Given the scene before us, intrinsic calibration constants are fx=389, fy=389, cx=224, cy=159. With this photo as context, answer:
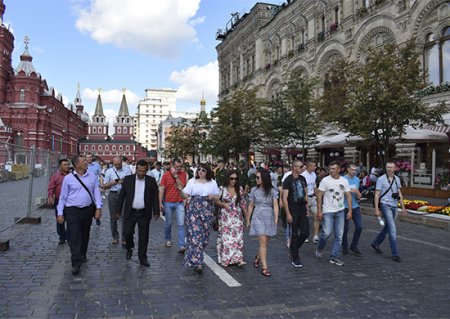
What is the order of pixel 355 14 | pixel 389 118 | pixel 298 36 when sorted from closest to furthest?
pixel 389 118 < pixel 355 14 < pixel 298 36

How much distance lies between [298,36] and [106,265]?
2968 centimetres

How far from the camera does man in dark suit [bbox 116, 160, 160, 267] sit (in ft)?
21.6

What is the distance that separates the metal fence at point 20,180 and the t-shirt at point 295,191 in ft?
18.5

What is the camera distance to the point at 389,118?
47.4 ft

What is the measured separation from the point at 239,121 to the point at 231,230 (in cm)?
2302

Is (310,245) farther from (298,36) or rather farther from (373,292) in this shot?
(298,36)

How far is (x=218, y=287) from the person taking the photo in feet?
17.8

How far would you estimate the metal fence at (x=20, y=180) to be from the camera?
27.6 ft

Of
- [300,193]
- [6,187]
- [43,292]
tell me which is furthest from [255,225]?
[6,187]

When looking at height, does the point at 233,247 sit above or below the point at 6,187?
below

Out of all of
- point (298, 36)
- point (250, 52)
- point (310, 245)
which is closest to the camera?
point (310, 245)

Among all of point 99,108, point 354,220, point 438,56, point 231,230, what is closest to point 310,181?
point 354,220

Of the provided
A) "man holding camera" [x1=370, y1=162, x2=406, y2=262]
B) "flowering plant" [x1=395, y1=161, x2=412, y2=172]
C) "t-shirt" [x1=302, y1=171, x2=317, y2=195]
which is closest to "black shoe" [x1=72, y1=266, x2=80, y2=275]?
"man holding camera" [x1=370, y1=162, x2=406, y2=262]

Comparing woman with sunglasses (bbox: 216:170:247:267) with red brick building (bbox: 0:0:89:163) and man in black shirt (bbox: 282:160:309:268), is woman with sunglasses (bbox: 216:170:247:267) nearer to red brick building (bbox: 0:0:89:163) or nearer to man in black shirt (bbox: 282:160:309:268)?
man in black shirt (bbox: 282:160:309:268)
